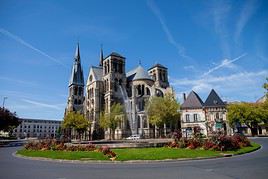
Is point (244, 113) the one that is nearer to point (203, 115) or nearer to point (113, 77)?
point (203, 115)

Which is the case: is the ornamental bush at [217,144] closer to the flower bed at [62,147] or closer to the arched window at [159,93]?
the flower bed at [62,147]

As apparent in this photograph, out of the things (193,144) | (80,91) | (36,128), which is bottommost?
(36,128)

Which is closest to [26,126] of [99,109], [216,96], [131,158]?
[99,109]

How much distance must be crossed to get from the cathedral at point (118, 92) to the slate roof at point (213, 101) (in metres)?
11.1

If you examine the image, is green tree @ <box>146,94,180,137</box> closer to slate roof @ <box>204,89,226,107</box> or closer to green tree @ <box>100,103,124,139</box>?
slate roof @ <box>204,89,226,107</box>

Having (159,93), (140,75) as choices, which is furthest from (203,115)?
(140,75)

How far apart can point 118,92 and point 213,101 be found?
30.2 m

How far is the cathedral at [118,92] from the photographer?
206 ft

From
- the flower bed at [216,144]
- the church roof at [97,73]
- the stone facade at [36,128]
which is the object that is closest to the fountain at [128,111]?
the church roof at [97,73]

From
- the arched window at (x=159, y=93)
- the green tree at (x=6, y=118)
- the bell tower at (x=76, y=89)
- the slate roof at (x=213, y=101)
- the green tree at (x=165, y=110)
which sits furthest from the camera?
the bell tower at (x=76, y=89)

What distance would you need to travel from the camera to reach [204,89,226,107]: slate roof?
182 feet

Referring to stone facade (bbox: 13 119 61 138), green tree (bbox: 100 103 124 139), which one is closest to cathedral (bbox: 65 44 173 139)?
green tree (bbox: 100 103 124 139)

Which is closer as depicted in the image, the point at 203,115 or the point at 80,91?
the point at 203,115

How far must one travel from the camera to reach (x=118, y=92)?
72000 millimetres
